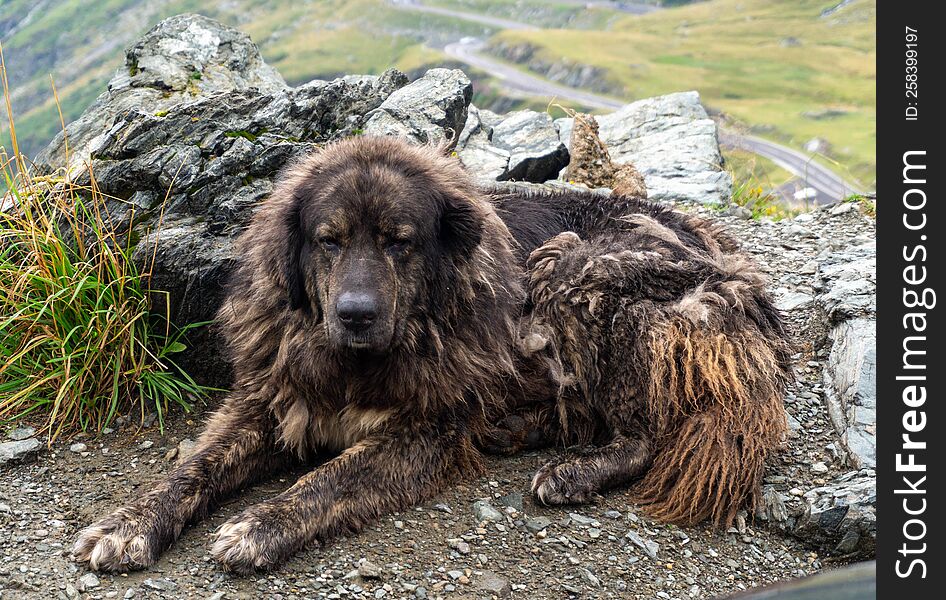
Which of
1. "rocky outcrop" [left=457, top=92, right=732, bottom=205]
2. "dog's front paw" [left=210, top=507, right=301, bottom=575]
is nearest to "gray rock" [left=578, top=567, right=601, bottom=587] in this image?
"dog's front paw" [left=210, top=507, right=301, bottom=575]

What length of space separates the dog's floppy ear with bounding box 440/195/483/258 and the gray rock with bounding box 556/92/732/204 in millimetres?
4806

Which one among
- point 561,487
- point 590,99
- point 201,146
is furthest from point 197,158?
point 590,99

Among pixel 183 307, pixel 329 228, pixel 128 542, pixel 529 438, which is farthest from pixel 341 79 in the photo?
pixel 128 542

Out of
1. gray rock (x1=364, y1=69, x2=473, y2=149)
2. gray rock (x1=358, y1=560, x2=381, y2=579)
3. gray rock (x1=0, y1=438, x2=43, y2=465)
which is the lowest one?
gray rock (x1=358, y1=560, x2=381, y2=579)

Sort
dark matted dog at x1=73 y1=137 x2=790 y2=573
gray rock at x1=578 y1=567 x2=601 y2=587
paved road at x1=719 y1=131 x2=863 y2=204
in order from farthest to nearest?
paved road at x1=719 y1=131 x2=863 y2=204 → dark matted dog at x1=73 y1=137 x2=790 y2=573 → gray rock at x1=578 y1=567 x2=601 y2=587

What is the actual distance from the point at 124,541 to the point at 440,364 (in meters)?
1.74

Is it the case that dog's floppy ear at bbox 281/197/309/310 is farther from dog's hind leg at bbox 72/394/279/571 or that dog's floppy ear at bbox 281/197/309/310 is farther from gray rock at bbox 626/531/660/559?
gray rock at bbox 626/531/660/559

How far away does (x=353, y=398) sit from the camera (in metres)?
4.41

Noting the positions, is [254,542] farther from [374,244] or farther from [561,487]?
[561,487]

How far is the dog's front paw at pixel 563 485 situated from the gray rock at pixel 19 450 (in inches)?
113

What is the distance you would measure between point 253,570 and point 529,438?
6.14ft

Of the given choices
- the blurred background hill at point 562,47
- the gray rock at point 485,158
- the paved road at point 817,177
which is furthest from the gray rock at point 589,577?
the blurred background hill at point 562,47

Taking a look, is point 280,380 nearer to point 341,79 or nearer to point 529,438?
point 529,438

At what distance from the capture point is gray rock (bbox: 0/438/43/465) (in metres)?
4.61
